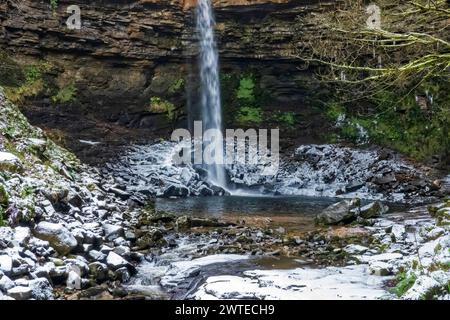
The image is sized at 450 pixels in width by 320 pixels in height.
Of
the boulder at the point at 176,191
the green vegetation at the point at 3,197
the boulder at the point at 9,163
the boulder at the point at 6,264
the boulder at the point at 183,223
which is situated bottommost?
the boulder at the point at 176,191

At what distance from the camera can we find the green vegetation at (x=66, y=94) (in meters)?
17.0

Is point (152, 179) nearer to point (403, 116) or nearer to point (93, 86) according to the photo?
point (93, 86)

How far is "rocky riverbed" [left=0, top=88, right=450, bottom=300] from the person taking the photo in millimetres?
4598

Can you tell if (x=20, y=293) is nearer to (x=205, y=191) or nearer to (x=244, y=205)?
(x=244, y=205)

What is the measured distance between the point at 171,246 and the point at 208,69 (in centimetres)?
1257

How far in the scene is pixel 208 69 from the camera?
1856 cm

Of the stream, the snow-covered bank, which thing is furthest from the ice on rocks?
the snow-covered bank

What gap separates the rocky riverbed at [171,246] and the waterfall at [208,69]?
7324 millimetres

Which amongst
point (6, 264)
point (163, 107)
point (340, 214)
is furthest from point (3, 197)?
point (163, 107)

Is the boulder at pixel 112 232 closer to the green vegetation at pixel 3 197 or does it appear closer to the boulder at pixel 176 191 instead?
the green vegetation at pixel 3 197

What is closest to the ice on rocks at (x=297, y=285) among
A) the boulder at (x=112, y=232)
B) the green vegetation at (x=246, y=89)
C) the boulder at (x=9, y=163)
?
the boulder at (x=112, y=232)

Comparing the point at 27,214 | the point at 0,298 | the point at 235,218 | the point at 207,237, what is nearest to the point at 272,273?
the point at 207,237

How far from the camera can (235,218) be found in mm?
9438

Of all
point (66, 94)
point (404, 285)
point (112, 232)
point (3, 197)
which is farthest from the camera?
point (66, 94)
